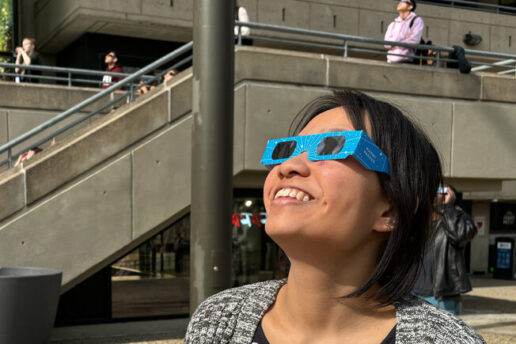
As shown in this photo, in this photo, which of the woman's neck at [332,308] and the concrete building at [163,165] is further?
the concrete building at [163,165]

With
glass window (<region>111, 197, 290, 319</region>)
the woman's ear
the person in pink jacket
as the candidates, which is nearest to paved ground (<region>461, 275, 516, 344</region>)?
glass window (<region>111, 197, 290, 319</region>)

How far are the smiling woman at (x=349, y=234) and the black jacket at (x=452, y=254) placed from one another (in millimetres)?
5876

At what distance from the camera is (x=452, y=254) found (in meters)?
7.71

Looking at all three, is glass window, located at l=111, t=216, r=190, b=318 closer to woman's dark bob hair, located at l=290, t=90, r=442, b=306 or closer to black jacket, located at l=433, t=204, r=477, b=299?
black jacket, located at l=433, t=204, r=477, b=299

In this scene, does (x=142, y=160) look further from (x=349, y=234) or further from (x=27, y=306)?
(x=349, y=234)

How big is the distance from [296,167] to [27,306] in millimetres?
5413

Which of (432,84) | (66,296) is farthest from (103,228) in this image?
(432,84)

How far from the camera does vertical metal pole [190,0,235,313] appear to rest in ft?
15.7

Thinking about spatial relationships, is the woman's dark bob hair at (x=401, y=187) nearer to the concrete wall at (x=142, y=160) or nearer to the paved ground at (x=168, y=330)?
the concrete wall at (x=142, y=160)

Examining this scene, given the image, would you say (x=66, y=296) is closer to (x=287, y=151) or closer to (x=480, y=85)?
(x=480, y=85)

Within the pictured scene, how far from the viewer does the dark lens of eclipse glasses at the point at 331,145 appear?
1.58 metres

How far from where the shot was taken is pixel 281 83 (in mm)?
9078

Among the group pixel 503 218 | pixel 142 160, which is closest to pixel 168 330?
pixel 142 160

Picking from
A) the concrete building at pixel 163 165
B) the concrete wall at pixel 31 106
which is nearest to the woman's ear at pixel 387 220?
the concrete building at pixel 163 165
